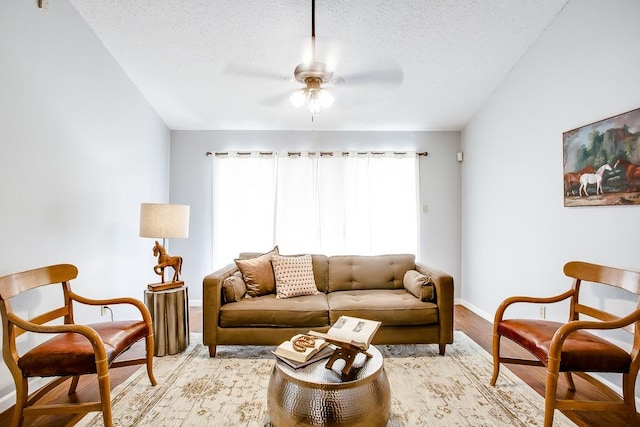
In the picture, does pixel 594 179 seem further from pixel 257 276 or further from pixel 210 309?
pixel 210 309

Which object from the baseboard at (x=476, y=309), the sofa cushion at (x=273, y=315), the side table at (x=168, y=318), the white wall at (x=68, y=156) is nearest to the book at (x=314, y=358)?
the sofa cushion at (x=273, y=315)

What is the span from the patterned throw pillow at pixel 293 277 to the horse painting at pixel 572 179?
231cm

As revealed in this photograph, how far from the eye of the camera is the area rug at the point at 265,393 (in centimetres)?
197

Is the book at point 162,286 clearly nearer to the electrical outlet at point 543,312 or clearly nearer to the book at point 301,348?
the book at point 301,348

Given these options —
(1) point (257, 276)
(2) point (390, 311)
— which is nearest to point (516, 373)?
(2) point (390, 311)

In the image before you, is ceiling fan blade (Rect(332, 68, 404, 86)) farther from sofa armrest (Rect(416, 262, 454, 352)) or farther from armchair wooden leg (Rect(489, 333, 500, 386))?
armchair wooden leg (Rect(489, 333, 500, 386))

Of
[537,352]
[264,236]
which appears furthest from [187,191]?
[537,352]

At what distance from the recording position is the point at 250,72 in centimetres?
333

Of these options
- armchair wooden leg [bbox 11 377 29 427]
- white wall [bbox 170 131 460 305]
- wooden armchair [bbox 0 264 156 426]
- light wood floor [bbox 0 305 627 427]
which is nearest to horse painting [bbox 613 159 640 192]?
light wood floor [bbox 0 305 627 427]

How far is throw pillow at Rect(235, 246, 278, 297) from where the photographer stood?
3.11 m

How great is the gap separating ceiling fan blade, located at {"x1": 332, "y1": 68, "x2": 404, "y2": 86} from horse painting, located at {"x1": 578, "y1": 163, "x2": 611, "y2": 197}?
188 centimetres

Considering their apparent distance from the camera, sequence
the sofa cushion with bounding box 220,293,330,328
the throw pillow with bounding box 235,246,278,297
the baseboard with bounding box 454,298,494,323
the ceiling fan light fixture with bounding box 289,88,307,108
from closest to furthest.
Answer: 1. the ceiling fan light fixture with bounding box 289,88,307,108
2. the sofa cushion with bounding box 220,293,330,328
3. the throw pillow with bounding box 235,246,278,297
4. the baseboard with bounding box 454,298,494,323

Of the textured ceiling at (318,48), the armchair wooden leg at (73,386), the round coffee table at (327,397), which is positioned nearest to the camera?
the round coffee table at (327,397)

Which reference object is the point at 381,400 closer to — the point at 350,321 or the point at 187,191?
the point at 350,321
